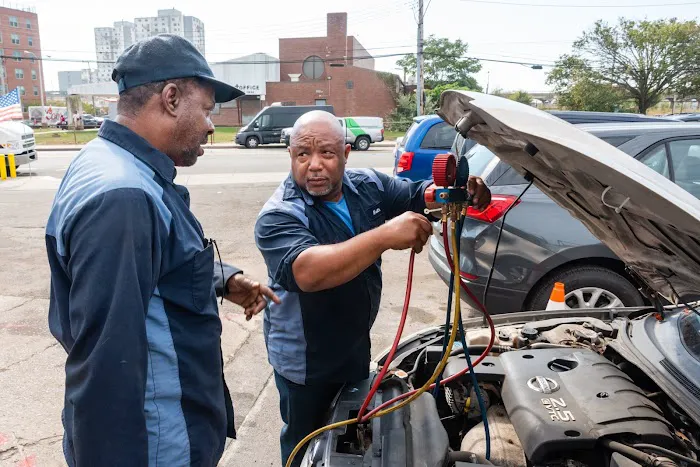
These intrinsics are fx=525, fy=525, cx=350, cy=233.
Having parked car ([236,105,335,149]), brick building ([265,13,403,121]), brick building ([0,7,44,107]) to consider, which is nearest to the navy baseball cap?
parked car ([236,105,335,149])

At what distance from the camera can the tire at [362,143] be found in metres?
23.6

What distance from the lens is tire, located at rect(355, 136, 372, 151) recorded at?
2362 centimetres

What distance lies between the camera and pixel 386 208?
2572 mm

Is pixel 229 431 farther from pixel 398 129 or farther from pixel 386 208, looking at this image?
pixel 398 129

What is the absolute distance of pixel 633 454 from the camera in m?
1.58

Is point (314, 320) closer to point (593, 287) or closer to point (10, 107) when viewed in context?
point (593, 287)

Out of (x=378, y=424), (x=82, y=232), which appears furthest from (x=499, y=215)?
(x=82, y=232)

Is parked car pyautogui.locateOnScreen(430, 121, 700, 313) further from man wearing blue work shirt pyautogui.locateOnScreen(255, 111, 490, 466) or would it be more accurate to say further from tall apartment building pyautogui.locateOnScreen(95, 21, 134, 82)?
tall apartment building pyautogui.locateOnScreen(95, 21, 134, 82)

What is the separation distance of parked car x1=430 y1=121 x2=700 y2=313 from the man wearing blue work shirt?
5.65ft

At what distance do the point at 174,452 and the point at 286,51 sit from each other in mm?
46143

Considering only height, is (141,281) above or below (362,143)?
above

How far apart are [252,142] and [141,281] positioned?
23951 mm

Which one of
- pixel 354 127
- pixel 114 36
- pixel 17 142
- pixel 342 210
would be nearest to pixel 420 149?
pixel 342 210

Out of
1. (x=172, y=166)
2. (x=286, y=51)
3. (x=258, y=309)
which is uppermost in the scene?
(x=286, y=51)
